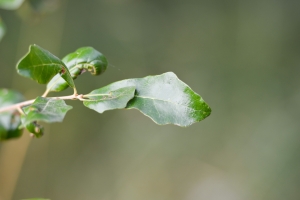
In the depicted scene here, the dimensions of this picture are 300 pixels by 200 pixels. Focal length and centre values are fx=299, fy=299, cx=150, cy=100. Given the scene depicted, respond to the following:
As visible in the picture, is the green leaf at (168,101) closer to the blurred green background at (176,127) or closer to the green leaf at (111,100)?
the green leaf at (111,100)

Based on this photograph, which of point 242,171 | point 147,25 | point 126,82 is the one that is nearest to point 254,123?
point 242,171

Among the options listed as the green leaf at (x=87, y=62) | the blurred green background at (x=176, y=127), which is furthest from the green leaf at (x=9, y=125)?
the blurred green background at (x=176, y=127)

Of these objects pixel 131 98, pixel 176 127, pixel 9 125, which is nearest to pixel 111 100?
pixel 131 98

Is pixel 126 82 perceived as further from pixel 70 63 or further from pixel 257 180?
pixel 257 180

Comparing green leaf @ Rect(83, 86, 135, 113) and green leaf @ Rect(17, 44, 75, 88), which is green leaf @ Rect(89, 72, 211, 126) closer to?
green leaf @ Rect(83, 86, 135, 113)

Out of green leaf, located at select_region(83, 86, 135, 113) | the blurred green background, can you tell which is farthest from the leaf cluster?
the blurred green background

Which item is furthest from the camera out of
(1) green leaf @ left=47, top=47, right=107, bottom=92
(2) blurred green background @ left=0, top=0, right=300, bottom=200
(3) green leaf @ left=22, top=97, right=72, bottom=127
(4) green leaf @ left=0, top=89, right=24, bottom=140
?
(2) blurred green background @ left=0, top=0, right=300, bottom=200

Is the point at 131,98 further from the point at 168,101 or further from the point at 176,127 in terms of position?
the point at 176,127
